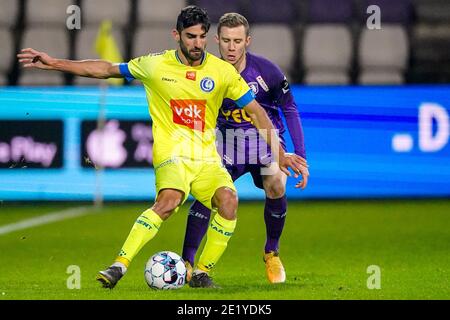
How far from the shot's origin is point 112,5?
14.8 m

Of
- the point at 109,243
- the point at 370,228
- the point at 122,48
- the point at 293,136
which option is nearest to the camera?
the point at 293,136

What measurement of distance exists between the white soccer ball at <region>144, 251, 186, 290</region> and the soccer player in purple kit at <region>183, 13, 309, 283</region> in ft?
1.82

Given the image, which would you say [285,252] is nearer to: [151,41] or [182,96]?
[182,96]

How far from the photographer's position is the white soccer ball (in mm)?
6953

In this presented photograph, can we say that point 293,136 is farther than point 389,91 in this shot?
No

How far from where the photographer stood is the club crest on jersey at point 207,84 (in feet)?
23.2

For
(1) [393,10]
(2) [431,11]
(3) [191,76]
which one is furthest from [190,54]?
(2) [431,11]

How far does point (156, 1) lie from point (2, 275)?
24.2ft

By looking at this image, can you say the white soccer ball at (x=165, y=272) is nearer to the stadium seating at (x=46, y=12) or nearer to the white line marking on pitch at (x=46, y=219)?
the white line marking on pitch at (x=46, y=219)

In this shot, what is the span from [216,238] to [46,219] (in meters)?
5.22

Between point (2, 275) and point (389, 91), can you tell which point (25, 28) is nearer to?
point (389, 91)

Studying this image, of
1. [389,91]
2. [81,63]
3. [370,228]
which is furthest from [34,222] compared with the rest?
[81,63]

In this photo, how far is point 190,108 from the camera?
7.08 metres

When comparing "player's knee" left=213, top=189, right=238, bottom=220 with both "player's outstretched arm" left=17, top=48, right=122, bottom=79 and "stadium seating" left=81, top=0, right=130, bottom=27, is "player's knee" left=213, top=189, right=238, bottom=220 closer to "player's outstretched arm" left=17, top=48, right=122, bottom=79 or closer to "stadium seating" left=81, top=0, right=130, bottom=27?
"player's outstretched arm" left=17, top=48, right=122, bottom=79
